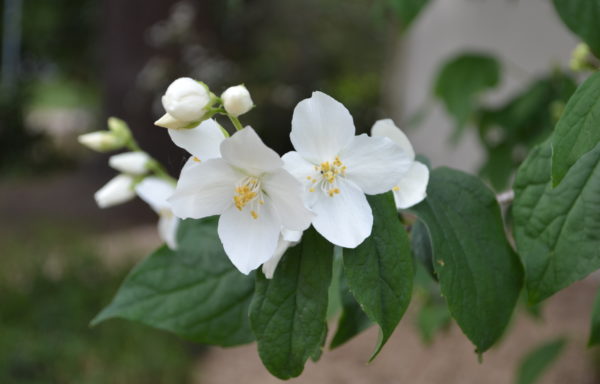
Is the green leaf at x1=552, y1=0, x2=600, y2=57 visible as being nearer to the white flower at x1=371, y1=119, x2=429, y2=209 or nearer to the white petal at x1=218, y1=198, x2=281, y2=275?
the white flower at x1=371, y1=119, x2=429, y2=209

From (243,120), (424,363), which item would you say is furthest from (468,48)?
(424,363)

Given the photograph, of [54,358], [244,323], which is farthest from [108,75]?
[244,323]

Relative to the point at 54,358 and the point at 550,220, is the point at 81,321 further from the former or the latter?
the point at 550,220

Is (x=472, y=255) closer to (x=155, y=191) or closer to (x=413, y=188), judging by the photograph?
(x=413, y=188)

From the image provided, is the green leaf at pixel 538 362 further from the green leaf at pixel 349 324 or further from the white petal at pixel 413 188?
the white petal at pixel 413 188

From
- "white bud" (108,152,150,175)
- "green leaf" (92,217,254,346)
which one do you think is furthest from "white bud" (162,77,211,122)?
"white bud" (108,152,150,175)

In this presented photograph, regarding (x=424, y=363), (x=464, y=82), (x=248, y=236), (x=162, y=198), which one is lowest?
(x=424, y=363)

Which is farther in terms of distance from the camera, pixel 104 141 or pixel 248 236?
pixel 104 141

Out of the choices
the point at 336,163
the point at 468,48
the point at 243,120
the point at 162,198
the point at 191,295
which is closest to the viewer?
the point at 336,163
